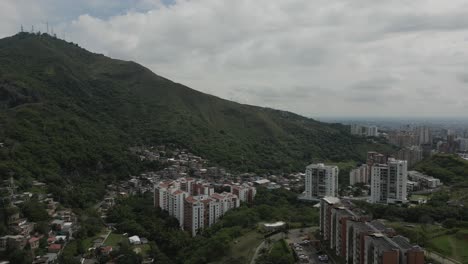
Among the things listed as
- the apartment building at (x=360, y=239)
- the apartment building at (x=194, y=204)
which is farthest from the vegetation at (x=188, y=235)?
the apartment building at (x=360, y=239)

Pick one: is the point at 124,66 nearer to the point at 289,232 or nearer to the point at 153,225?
the point at 153,225

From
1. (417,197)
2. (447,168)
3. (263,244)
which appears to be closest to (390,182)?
(417,197)

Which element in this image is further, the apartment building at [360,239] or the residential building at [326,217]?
the residential building at [326,217]

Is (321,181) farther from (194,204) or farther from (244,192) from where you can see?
(194,204)

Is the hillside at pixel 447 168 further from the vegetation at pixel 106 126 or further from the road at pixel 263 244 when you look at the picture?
the road at pixel 263 244

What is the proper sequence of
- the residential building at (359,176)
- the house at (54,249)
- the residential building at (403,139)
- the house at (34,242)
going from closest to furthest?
the house at (34,242)
the house at (54,249)
the residential building at (359,176)
the residential building at (403,139)

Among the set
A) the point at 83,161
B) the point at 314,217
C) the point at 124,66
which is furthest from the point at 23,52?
the point at 314,217
